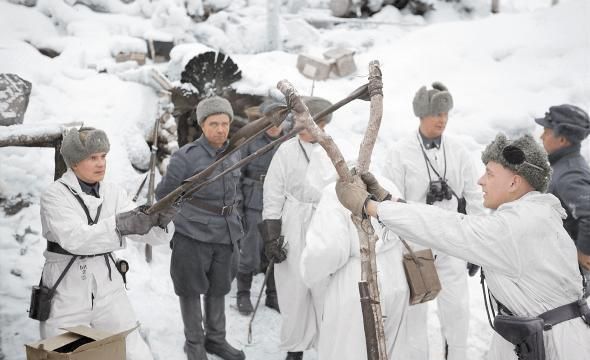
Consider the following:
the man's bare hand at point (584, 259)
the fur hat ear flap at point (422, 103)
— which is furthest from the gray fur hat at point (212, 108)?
the man's bare hand at point (584, 259)

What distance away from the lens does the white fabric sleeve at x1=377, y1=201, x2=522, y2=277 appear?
2.42 meters

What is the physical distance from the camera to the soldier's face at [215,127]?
14.0 feet

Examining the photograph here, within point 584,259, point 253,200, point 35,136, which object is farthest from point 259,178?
point 584,259

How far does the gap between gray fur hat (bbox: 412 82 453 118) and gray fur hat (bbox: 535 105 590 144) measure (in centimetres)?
85

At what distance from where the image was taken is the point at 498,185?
272cm

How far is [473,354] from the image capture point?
15.7 feet

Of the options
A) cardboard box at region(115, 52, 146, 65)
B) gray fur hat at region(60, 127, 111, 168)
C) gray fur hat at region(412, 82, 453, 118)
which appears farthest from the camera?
cardboard box at region(115, 52, 146, 65)

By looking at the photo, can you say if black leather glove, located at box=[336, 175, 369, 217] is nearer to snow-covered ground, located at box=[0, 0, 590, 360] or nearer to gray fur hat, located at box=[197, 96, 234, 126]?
snow-covered ground, located at box=[0, 0, 590, 360]

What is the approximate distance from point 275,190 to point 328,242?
5.19 feet

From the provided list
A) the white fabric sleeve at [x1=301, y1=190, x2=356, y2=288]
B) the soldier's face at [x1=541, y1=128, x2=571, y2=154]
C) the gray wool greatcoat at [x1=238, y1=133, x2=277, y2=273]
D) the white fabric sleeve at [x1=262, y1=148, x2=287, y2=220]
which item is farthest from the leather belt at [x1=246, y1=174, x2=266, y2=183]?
the soldier's face at [x1=541, y1=128, x2=571, y2=154]

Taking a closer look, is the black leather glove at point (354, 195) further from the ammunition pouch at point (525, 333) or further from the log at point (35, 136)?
the log at point (35, 136)

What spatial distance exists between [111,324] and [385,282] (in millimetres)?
1781

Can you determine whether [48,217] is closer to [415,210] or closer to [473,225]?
[415,210]

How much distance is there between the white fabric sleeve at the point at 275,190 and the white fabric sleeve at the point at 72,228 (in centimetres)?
179
